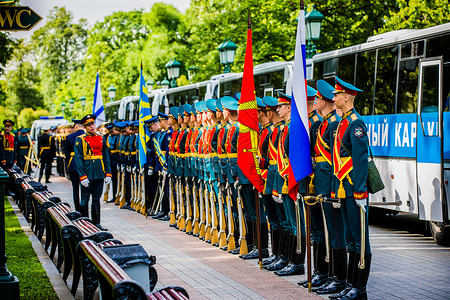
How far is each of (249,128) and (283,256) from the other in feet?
5.73

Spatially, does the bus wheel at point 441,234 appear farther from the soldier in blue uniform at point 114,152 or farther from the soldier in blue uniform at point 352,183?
the soldier in blue uniform at point 114,152

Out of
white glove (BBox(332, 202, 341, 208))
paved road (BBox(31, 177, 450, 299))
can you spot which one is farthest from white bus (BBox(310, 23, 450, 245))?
white glove (BBox(332, 202, 341, 208))

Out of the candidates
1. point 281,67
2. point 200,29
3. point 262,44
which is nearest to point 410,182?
point 281,67

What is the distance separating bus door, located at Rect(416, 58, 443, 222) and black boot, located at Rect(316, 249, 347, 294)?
169 inches

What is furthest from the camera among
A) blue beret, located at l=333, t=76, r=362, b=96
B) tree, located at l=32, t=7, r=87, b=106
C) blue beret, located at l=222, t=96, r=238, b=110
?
tree, located at l=32, t=7, r=87, b=106

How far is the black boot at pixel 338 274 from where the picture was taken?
8.19 m

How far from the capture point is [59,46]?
87062 mm

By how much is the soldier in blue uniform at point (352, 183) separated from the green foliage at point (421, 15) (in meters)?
15.7

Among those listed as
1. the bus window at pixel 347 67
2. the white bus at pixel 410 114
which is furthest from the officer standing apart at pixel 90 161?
the bus window at pixel 347 67

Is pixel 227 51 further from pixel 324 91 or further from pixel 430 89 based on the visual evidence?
pixel 324 91

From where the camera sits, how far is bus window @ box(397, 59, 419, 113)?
13.4m

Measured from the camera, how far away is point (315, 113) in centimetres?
912

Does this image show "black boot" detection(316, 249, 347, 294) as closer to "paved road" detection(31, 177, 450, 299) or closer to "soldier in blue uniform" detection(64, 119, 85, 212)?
"paved road" detection(31, 177, 450, 299)

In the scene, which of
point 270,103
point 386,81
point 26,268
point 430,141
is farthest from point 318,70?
point 26,268
